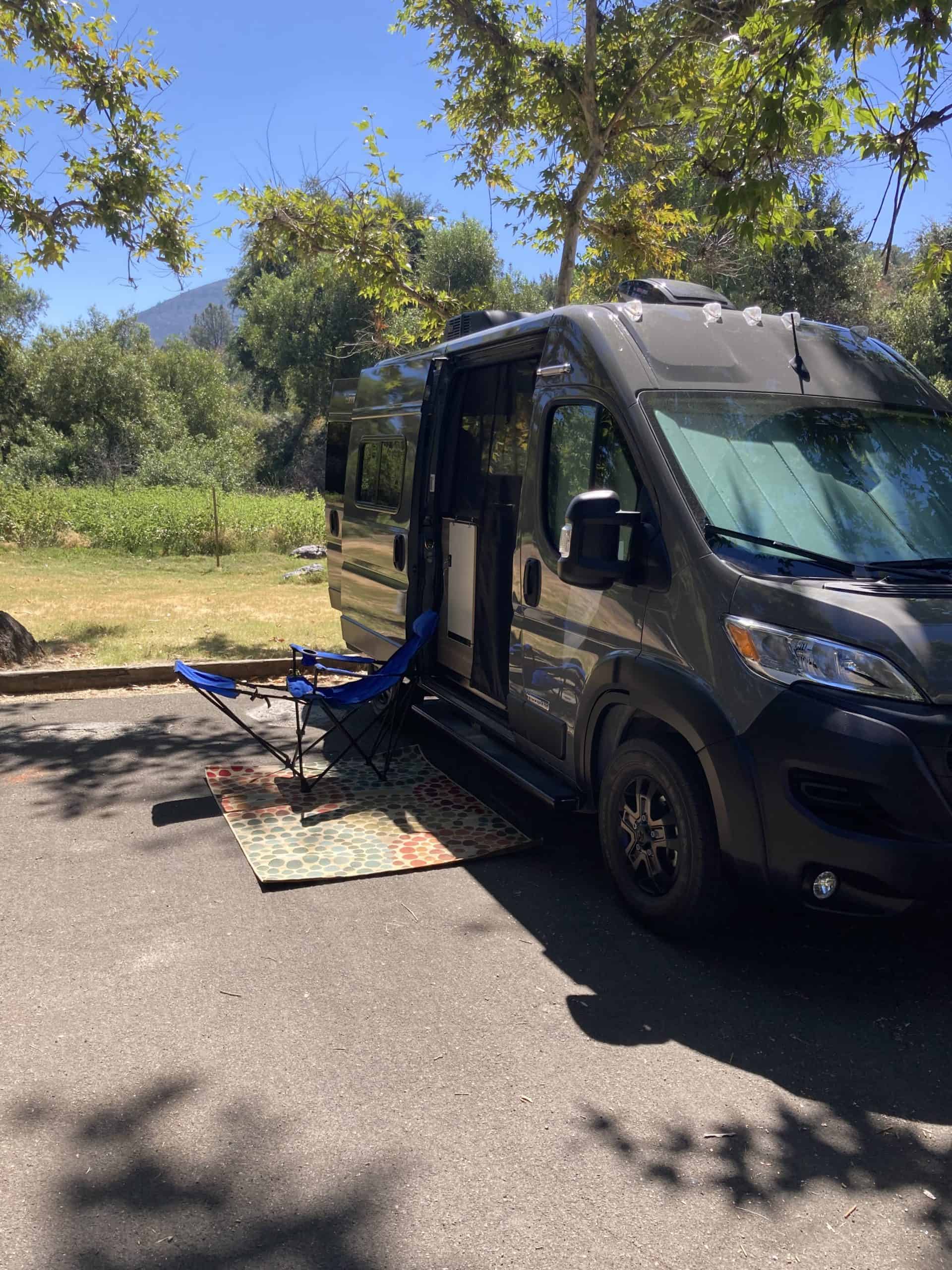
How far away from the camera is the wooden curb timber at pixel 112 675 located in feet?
26.9

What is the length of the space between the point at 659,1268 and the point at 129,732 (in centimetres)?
555

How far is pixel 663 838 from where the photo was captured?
3.87m

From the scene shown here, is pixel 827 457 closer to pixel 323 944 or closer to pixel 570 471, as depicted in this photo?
pixel 570 471

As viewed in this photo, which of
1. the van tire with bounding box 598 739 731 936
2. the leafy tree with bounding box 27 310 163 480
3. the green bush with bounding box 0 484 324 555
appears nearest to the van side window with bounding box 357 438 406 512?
the van tire with bounding box 598 739 731 936

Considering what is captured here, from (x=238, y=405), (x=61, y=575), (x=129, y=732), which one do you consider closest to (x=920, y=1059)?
(x=129, y=732)

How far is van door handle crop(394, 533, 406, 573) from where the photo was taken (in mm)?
6441

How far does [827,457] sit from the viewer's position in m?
4.07

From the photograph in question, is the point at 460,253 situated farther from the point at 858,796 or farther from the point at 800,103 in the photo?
the point at 858,796

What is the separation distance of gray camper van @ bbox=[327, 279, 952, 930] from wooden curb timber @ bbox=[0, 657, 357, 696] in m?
3.62

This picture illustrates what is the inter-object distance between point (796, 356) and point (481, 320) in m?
2.25

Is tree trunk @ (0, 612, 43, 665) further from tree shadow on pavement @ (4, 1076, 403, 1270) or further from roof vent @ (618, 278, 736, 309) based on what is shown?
tree shadow on pavement @ (4, 1076, 403, 1270)

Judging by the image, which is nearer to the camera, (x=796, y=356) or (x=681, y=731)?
(x=681, y=731)

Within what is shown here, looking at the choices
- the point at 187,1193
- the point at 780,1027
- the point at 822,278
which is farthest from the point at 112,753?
the point at 822,278

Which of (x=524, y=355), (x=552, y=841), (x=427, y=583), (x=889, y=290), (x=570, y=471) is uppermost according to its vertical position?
(x=889, y=290)
